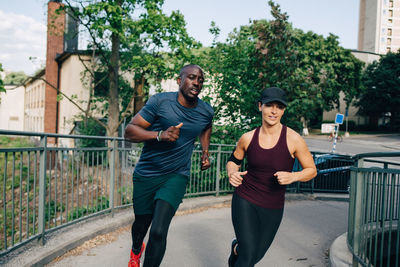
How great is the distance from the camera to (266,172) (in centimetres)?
285

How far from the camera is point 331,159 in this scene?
10.5 meters

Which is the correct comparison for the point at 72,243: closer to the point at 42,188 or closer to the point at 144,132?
the point at 42,188

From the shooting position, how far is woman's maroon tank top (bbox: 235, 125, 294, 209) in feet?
9.29

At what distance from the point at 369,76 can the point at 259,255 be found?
5408cm

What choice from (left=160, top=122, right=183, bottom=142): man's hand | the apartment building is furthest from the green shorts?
the apartment building

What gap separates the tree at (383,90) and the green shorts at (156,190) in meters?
48.7

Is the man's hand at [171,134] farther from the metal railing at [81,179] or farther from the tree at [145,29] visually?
the tree at [145,29]

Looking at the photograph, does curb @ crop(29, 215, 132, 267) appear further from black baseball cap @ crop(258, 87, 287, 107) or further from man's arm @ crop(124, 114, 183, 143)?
black baseball cap @ crop(258, 87, 287, 107)

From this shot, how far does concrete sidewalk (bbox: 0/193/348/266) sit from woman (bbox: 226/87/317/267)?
2246 millimetres

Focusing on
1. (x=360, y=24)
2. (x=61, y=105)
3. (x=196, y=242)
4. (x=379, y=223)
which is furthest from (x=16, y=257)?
(x=360, y=24)

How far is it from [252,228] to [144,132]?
1199 mm

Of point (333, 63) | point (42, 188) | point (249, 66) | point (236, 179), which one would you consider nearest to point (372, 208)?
point (236, 179)

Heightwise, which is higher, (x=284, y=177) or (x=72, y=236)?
(x=284, y=177)

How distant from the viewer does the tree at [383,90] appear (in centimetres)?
4769
